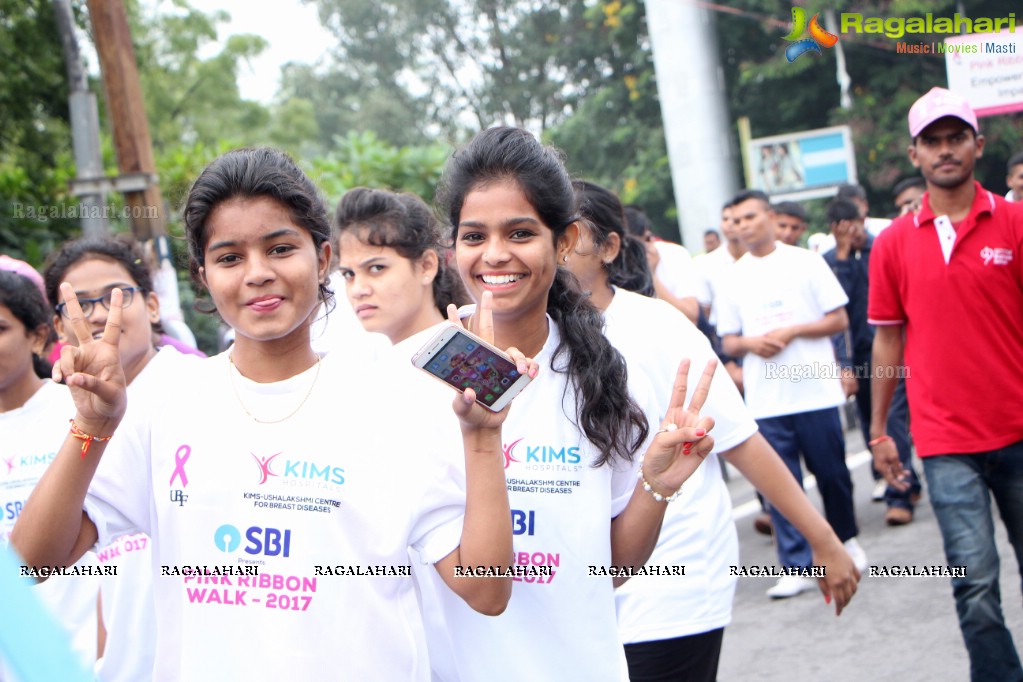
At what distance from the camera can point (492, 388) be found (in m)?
2.35

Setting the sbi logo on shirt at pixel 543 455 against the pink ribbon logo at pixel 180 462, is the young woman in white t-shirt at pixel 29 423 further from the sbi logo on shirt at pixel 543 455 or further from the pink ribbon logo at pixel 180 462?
the sbi logo on shirt at pixel 543 455

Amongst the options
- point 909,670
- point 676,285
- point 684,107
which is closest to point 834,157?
point 684,107

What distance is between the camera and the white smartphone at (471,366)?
2328 mm

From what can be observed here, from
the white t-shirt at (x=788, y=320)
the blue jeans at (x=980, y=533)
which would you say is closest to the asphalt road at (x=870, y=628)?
the blue jeans at (x=980, y=533)

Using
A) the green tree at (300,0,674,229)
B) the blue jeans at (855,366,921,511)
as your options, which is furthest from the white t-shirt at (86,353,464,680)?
the green tree at (300,0,674,229)

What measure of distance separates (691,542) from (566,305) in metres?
0.95

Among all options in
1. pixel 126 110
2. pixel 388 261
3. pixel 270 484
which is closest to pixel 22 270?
pixel 388 261

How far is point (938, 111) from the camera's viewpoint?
457 centimetres

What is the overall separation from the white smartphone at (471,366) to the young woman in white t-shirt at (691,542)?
3.25 feet

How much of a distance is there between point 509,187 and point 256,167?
0.68 metres

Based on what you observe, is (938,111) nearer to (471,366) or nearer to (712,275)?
(471,366)

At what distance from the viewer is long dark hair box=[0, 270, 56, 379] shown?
373cm

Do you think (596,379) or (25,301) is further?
(25,301)

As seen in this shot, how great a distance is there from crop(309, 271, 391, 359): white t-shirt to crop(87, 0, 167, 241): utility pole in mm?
6413
